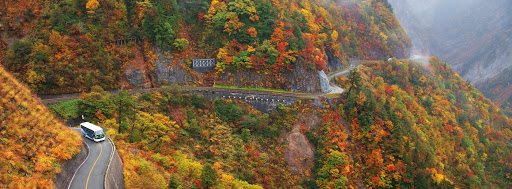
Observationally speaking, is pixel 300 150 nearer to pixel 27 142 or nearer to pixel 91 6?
pixel 27 142

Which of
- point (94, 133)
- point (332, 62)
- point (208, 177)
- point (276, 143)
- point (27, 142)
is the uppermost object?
point (332, 62)

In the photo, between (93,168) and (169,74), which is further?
(169,74)

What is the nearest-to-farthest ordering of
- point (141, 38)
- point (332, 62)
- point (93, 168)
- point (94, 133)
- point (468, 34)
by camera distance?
point (93, 168) < point (94, 133) < point (141, 38) < point (332, 62) < point (468, 34)

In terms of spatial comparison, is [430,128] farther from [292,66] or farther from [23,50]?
[23,50]

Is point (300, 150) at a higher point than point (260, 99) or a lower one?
lower

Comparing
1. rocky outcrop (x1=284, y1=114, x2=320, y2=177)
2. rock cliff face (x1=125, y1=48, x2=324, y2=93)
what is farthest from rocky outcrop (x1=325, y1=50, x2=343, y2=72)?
rocky outcrop (x1=284, y1=114, x2=320, y2=177)

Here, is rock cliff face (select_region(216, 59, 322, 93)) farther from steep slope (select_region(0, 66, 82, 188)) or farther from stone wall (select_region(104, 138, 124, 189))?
steep slope (select_region(0, 66, 82, 188))

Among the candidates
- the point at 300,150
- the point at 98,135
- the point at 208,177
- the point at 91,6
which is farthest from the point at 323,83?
the point at 91,6
